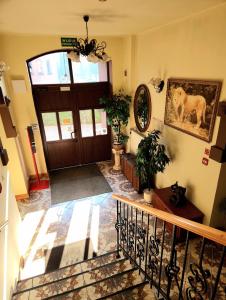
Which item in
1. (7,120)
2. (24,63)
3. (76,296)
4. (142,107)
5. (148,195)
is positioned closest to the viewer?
(76,296)

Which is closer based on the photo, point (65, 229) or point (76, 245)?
point (76, 245)

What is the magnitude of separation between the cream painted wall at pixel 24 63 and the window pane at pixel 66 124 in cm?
69

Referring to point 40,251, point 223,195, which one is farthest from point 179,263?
point 40,251

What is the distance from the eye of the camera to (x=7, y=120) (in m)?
3.69

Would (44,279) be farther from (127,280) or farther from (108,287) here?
(127,280)

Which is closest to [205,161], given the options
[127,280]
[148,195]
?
[148,195]

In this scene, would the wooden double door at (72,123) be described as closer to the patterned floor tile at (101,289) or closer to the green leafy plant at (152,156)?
the green leafy plant at (152,156)

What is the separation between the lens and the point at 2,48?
4.22 metres

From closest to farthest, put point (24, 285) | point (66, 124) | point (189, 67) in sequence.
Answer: point (24, 285) → point (189, 67) → point (66, 124)

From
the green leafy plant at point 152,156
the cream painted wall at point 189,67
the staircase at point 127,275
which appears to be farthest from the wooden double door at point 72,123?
the staircase at point 127,275

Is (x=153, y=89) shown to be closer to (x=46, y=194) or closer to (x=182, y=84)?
(x=182, y=84)

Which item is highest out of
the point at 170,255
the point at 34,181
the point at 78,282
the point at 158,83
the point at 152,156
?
the point at 158,83

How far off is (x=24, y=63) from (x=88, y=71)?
1549 mm

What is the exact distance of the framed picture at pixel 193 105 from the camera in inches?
106
